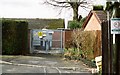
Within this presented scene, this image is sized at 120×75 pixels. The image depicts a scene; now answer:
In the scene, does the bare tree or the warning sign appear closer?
the warning sign

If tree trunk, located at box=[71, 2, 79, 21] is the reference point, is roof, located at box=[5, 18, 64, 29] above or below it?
below

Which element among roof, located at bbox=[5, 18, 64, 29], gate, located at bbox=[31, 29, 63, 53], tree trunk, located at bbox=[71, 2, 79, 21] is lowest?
gate, located at bbox=[31, 29, 63, 53]

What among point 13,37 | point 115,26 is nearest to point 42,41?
point 13,37

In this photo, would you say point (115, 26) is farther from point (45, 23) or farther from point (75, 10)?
point (45, 23)

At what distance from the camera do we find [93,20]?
23312 millimetres

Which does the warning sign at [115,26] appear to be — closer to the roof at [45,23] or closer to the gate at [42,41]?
the gate at [42,41]

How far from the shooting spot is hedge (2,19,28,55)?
2028 cm

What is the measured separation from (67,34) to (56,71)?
11.6 meters

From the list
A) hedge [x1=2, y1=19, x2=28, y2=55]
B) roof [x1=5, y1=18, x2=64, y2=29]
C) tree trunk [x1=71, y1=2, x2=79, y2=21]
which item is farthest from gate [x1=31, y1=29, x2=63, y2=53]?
roof [x1=5, y1=18, x2=64, y2=29]

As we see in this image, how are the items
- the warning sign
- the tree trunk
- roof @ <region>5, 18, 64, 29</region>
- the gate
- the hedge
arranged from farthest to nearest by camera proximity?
roof @ <region>5, 18, 64, 29</region> < the tree trunk < the gate < the hedge < the warning sign

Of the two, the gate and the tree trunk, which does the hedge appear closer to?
the gate

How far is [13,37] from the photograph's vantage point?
20.5 metres

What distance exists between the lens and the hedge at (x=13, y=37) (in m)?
20.3

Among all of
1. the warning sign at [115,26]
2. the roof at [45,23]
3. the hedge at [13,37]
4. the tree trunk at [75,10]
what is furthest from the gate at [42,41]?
the warning sign at [115,26]
